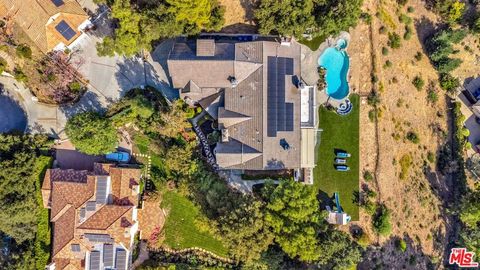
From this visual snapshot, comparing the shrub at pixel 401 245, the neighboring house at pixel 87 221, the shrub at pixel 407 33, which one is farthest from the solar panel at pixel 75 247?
the shrub at pixel 407 33

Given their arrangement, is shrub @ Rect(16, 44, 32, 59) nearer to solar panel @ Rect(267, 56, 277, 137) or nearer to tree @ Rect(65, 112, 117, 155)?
tree @ Rect(65, 112, 117, 155)

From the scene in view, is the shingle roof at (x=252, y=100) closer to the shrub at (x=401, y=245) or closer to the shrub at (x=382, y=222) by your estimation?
the shrub at (x=382, y=222)

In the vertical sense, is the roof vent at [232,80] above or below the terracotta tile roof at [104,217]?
above

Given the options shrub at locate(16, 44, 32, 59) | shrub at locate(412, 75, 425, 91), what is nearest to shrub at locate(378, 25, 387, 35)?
shrub at locate(412, 75, 425, 91)

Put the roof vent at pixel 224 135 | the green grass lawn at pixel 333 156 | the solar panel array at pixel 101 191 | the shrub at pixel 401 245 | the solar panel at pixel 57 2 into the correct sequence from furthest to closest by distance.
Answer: the shrub at pixel 401 245 < the green grass lawn at pixel 333 156 < the roof vent at pixel 224 135 < the solar panel array at pixel 101 191 < the solar panel at pixel 57 2

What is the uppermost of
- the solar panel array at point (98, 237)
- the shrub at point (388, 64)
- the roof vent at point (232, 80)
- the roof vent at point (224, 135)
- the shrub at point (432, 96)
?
the shrub at point (388, 64)

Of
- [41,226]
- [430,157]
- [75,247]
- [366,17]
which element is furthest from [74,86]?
[430,157]

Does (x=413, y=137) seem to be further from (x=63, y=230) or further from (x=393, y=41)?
(x=63, y=230)
